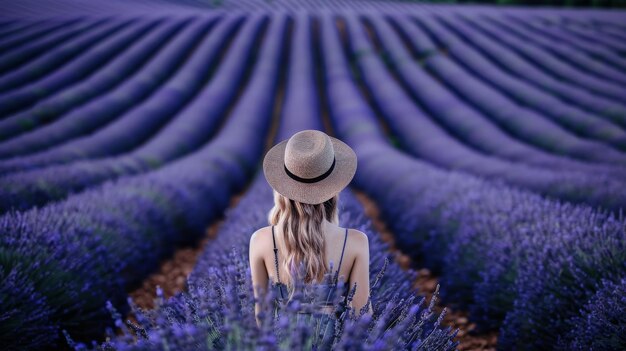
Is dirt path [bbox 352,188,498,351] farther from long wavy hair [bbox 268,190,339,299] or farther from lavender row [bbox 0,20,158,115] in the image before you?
lavender row [bbox 0,20,158,115]

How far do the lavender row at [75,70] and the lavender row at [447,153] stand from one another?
28.2ft

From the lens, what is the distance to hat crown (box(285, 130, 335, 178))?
5.14 ft

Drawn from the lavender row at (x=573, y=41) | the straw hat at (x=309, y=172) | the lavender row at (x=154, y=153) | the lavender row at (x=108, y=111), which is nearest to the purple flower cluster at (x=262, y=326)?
the straw hat at (x=309, y=172)

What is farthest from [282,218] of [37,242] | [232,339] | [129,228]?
[129,228]

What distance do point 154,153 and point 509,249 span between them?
20.8ft

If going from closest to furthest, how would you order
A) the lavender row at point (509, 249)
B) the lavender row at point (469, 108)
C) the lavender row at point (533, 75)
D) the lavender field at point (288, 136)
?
1. the lavender field at point (288, 136)
2. the lavender row at point (509, 249)
3. the lavender row at point (469, 108)
4. the lavender row at point (533, 75)

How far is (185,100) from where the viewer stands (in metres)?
13.2

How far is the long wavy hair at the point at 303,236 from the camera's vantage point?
1598 millimetres

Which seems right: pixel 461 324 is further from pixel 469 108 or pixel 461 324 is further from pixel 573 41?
pixel 573 41

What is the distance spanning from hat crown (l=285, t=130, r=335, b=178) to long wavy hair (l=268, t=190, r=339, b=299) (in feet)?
0.43

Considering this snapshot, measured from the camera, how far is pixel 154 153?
7.43 m

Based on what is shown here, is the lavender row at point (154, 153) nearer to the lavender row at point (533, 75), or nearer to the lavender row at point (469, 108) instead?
the lavender row at point (469, 108)

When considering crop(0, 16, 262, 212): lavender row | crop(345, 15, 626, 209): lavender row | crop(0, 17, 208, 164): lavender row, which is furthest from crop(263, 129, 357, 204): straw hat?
crop(0, 17, 208, 164): lavender row

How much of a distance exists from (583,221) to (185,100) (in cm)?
1234
